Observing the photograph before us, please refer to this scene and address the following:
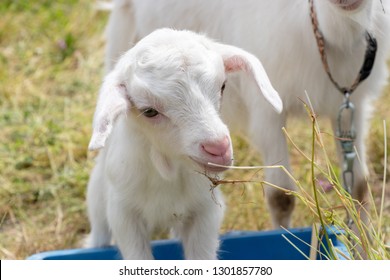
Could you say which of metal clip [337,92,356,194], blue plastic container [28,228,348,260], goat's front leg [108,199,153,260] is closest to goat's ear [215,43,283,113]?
goat's front leg [108,199,153,260]

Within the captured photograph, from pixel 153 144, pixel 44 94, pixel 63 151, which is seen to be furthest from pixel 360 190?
pixel 44 94

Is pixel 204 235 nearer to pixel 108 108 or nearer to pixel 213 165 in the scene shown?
pixel 213 165

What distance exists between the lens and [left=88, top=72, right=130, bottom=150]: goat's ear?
276 cm

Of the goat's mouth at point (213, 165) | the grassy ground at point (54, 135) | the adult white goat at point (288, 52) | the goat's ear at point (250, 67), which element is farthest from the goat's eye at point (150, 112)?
the adult white goat at point (288, 52)

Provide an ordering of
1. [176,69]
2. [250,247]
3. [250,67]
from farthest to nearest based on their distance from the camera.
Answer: [250,247] < [250,67] < [176,69]

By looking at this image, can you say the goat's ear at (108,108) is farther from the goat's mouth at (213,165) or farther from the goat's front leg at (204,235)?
the goat's front leg at (204,235)

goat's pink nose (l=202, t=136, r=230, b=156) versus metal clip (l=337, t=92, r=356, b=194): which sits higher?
goat's pink nose (l=202, t=136, r=230, b=156)

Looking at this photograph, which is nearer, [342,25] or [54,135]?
[342,25]

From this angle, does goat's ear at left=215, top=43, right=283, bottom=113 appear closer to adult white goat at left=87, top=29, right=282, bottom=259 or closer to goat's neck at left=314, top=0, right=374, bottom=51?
adult white goat at left=87, top=29, right=282, bottom=259

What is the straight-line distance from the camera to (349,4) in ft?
11.6

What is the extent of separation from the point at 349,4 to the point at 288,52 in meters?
0.62

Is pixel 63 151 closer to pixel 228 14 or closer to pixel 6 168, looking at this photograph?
pixel 6 168

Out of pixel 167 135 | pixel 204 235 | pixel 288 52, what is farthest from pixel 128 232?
pixel 288 52
